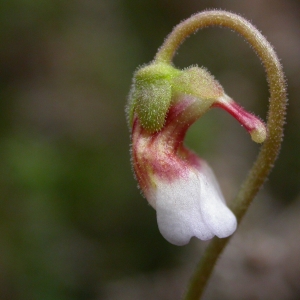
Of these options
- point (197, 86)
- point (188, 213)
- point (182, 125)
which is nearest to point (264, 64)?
point (197, 86)

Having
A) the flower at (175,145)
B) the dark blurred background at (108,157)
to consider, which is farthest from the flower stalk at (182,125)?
the dark blurred background at (108,157)

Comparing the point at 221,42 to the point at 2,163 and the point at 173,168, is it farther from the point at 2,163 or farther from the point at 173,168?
the point at 173,168

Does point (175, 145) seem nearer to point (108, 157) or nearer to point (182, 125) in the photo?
point (182, 125)

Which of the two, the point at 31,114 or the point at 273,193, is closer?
the point at 273,193

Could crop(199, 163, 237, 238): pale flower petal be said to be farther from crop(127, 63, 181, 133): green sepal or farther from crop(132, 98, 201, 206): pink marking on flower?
crop(127, 63, 181, 133): green sepal

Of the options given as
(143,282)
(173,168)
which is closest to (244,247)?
(143,282)
